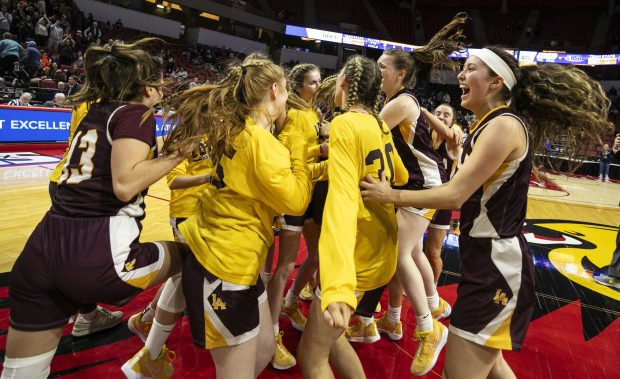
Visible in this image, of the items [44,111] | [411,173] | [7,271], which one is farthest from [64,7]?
[411,173]

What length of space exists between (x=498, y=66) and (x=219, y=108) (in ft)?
4.07

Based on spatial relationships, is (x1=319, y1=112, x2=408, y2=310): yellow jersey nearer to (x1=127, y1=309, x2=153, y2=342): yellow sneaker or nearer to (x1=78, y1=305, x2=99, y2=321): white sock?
(x1=127, y1=309, x2=153, y2=342): yellow sneaker

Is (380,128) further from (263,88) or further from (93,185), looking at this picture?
(93,185)

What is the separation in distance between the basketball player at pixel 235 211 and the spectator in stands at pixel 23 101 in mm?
8794

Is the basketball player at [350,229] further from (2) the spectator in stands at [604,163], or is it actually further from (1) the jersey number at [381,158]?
(2) the spectator in stands at [604,163]

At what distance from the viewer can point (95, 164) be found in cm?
176

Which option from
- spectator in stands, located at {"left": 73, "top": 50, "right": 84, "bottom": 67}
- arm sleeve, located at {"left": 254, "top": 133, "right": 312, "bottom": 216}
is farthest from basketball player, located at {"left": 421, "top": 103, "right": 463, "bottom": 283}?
spectator in stands, located at {"left": 73, "top": 50, "right": 84, "bottom": 67}

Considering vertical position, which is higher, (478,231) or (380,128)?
(380,128)

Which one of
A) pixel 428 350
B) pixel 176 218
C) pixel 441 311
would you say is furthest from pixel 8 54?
pixel 428 350

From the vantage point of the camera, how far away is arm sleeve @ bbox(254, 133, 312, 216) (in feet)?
5.49

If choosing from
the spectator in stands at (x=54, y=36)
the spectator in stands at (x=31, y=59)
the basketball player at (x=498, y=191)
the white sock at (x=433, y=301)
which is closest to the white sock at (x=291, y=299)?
the white sock at (x=433, y=301)

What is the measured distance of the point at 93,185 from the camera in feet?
5.75

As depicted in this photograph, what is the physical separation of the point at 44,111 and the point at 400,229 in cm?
921

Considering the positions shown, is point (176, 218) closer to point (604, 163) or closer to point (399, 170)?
point (399, 170)
